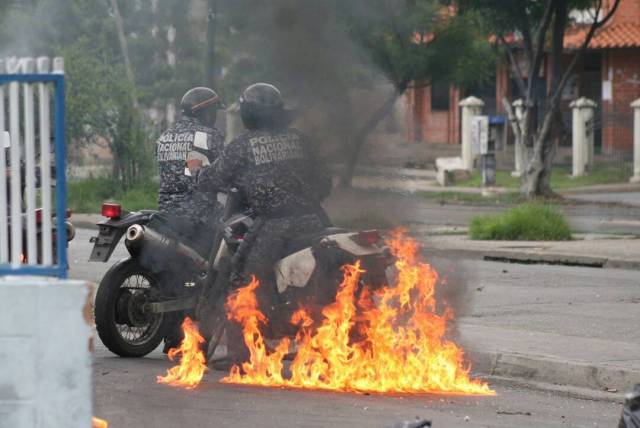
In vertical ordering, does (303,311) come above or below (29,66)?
below

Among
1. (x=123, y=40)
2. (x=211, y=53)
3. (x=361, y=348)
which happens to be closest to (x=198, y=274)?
(x=361, y=348)

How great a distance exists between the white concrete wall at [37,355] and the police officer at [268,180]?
312 centimetres

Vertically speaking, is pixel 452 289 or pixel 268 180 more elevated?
pixel 268 180

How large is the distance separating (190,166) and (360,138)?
1180 millimetres

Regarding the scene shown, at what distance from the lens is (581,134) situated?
106 feet

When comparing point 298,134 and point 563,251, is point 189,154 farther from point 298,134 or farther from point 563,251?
point 563,251

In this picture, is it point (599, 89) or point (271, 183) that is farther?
point (599, 89)

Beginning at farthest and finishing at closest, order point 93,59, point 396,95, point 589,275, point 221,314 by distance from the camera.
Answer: point 93,59 < point 589,275 < point 396,95 < point 221,314

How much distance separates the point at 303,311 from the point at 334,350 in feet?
1.13

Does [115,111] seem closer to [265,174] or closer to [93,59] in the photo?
[93,59]

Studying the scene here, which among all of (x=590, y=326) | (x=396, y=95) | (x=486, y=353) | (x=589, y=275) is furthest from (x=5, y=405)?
(x=589, y=275)

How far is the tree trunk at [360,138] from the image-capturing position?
9148mm

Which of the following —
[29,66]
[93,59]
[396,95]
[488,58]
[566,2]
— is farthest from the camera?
[488,58]

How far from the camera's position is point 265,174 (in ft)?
27.0
